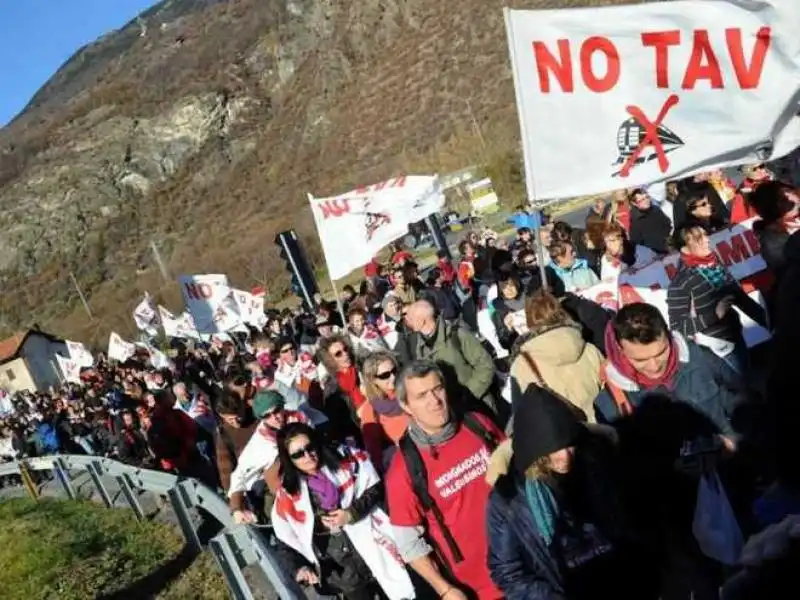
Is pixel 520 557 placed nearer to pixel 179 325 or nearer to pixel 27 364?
pixel 179 325

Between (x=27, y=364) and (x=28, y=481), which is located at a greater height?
(x=27, y=364)

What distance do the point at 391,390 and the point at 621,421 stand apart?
2108 mm

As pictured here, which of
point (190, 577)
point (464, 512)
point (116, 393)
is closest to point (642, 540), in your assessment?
point (464, 512)

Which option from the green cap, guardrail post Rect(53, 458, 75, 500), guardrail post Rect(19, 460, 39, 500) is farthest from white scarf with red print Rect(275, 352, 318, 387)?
guardrail post Rect(19, 460, 39, 500)

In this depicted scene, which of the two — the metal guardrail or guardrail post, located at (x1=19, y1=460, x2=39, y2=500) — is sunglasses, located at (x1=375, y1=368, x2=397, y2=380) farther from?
guardrail post, located at (x1=19, y1=460, x2=39, y2=500)

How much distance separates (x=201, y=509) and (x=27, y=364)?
219ft

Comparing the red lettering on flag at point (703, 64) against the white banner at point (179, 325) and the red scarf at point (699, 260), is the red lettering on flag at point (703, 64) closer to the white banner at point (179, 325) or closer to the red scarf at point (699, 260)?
the red scarf at point (699, 260)

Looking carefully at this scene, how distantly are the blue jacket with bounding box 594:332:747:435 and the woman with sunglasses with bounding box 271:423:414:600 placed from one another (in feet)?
4.73

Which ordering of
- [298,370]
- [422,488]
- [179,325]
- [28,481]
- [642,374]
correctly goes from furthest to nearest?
[179,325] < [28,481] < [298,370] < [422,488] < [642,374]

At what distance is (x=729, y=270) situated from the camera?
7.01 meters

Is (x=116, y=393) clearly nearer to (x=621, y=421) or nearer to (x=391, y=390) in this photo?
(x=391, y=390)

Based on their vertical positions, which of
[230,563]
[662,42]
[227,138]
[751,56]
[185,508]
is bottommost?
[185,508]

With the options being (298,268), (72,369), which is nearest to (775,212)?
(298,268)

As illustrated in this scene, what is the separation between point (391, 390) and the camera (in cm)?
567
